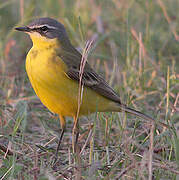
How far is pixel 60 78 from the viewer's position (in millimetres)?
4562

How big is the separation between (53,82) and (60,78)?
11 centimetres

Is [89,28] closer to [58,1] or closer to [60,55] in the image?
[58,1]

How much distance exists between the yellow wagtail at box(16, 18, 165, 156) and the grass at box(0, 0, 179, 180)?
204mm

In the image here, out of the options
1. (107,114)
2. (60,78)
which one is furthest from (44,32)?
(107,114)

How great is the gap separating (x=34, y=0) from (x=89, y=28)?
1093 millimetres

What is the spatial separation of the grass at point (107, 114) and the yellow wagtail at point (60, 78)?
0.67 feet

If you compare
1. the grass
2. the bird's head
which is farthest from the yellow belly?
the grass

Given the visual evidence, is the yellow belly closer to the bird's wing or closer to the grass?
the bird's wing

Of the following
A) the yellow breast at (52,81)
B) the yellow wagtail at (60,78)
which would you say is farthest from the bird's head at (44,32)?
the yellow breast at (52,81)

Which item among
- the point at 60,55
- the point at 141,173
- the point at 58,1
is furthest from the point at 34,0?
the point at 141,173

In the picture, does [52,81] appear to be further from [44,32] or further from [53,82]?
[44,32]

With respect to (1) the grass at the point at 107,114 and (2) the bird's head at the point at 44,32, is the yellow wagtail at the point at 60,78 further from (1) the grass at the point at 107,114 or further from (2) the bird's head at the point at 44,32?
(1) the grass at the point at 107,114

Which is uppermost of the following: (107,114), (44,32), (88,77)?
(44,32)

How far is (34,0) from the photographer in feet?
25.7
